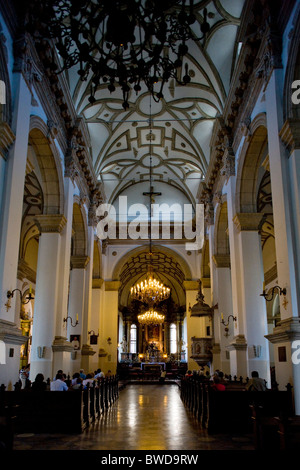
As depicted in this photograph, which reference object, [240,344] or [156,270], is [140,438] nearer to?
[240,344]

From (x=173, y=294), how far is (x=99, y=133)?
2022cm

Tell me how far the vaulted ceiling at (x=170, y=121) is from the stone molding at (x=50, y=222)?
4.04 m

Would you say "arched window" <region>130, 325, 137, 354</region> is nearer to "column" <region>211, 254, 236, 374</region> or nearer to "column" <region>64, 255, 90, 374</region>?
"column" <region>211, 254, 236, 374</region>

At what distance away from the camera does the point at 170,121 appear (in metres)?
17.6

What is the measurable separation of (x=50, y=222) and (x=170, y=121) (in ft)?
25.3

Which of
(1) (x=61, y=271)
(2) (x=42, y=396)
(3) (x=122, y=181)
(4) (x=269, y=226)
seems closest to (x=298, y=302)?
(2) (x=42, y=396)

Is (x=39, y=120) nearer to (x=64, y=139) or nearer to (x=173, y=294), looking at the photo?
(x=64, y=139)

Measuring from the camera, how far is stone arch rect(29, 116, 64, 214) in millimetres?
11641

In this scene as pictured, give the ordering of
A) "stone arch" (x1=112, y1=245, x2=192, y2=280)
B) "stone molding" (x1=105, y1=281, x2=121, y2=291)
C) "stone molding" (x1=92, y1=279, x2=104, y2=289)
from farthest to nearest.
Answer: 1. "stone arch" (x1=112, y1=245, x2=192, y2=280)
2. "stone molding" (x1=105, y1=281, x2=121, y2=291)
3. "stone molding" (x1=92, y1=279, x2=104, y2=289)

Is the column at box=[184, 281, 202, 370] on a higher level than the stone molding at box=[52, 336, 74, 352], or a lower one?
higher

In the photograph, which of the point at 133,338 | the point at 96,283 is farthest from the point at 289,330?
the point at 133,338

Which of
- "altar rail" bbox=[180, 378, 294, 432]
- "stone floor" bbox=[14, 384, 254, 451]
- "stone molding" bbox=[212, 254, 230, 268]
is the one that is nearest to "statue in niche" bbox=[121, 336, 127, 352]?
"stone molding" bbox=[212, 254, 230, 268]

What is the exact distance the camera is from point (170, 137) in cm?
1888

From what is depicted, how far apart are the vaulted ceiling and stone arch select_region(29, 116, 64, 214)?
8.97ft
